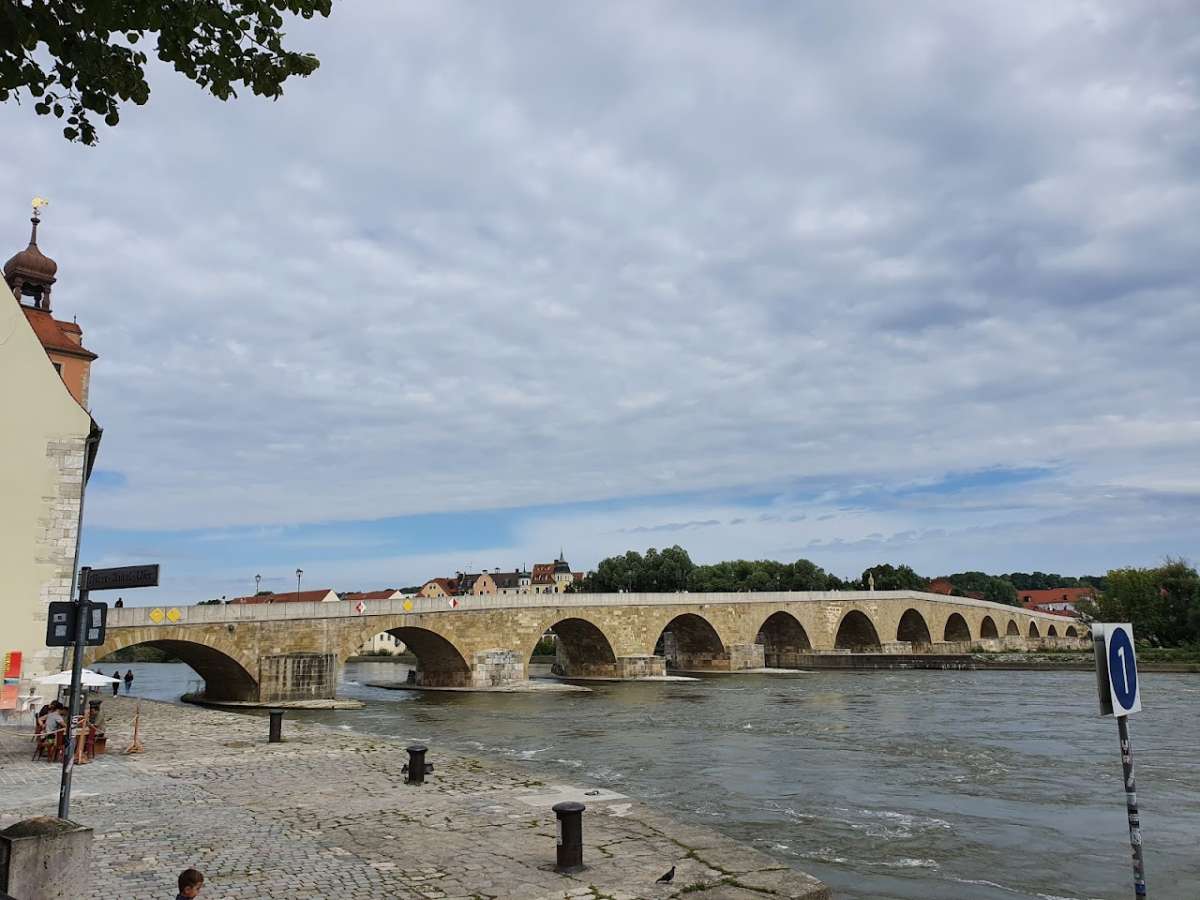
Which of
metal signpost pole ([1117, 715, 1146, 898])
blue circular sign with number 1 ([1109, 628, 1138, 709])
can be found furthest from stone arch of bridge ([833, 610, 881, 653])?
blue circular sign with number 1 ([1109, 628, 1138, 709])

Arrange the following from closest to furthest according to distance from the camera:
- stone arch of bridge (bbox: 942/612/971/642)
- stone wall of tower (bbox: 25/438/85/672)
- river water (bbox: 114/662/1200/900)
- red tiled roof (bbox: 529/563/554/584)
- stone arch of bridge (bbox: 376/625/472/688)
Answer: river water (bbox: 114/662/1200/900), stone wall of tower (bbox: 25/438/85/672), stone arch of bridge (bbox: 376/625/472/688), stone arch of bridge (bbox: 942/612/971/642), red tiled roof (bbox: 529/563/554/584)

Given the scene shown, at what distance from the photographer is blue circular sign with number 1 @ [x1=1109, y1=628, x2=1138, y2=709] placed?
4.35 metres

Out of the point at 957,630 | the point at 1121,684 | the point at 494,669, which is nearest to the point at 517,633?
the point at 494,669

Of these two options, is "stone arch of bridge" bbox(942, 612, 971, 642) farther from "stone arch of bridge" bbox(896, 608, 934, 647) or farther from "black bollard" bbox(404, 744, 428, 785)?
"black bollard" bbox(404, 744, 428, 785)

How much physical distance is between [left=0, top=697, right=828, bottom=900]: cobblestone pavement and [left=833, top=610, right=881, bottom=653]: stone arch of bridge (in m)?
54.7

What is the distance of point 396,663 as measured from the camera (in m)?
77.8

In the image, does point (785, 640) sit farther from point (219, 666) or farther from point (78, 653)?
point (78, 653)

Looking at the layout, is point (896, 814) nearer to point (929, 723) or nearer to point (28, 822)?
point (28, 822)

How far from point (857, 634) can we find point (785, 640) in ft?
34.6

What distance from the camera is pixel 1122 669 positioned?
440cm

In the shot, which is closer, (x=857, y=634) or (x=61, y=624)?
(x=61, y=624)

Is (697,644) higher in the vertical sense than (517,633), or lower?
lower

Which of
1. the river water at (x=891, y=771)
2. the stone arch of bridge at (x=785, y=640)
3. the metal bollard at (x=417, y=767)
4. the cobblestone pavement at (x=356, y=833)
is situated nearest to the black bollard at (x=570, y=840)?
the cobblestone pavement at (x=356, y=833)

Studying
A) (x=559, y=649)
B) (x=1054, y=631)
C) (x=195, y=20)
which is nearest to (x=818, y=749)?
(x=195, y=20)
